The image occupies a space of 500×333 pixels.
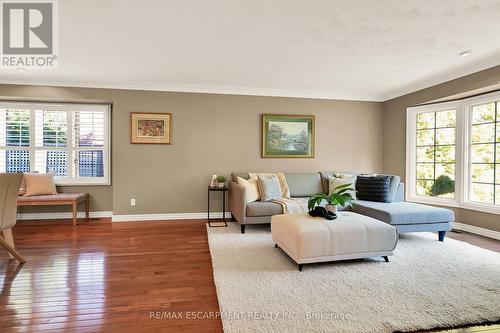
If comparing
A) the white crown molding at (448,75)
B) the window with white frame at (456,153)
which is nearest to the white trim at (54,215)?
the window with white frame at (456,153)

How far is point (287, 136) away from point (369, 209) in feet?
7.01

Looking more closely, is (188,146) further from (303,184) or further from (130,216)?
(303,184)

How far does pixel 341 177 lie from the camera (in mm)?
4828

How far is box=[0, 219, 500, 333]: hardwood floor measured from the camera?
73.0 inches

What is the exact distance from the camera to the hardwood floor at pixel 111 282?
6.08 feet

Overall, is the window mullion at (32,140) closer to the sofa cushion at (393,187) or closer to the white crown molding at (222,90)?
the white crown molding at (222,90)

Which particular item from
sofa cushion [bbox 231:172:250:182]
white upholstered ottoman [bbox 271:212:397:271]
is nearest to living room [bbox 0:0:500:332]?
white upholstered ottoman [bbox 271:212:397:271]

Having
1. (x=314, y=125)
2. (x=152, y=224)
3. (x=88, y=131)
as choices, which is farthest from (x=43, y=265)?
(x=314, y=125)

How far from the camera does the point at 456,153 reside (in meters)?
4.39

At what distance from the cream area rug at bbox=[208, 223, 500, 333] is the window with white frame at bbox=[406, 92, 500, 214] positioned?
129 centimetres

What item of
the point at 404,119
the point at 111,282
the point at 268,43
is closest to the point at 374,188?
the point at 404,119

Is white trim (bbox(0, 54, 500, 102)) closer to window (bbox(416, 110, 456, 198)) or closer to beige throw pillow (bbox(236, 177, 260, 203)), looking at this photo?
window (bbox(416, 110, 456, 198))

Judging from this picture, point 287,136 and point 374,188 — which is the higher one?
point 287,136

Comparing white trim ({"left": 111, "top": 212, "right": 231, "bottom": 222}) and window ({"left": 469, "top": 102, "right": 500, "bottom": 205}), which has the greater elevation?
window ({"left": 469, "top": 102, "right": 500, "bottom": 205})
